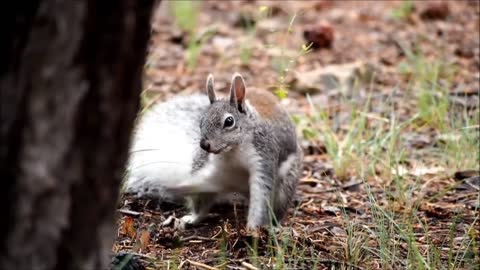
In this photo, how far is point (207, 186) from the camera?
146 inches

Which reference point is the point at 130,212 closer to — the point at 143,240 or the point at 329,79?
the point at 143,240

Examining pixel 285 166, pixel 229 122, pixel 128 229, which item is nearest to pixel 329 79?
pixel 285 166

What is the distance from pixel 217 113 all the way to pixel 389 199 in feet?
2.64

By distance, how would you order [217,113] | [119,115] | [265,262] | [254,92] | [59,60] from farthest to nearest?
[254,92] → [217,113] → [265,262] → [119,115] → [59,60]

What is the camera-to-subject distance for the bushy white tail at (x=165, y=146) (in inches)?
151

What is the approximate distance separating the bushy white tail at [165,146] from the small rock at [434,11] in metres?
3.83

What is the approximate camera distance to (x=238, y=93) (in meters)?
3.61

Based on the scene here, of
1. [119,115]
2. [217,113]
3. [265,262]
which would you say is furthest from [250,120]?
[119,115]

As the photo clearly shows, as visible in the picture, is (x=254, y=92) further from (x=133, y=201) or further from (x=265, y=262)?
(x=265, y=262)

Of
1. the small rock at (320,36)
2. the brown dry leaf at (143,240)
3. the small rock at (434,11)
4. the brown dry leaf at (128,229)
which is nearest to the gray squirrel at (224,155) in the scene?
the brown dry leaf at (128,229)

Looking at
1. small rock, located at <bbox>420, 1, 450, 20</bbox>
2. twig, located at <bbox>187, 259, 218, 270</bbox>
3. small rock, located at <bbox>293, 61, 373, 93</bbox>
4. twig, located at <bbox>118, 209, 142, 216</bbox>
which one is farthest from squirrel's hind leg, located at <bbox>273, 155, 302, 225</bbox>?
small rock, located at <bbox>420, 1, 450, 20</bbox>

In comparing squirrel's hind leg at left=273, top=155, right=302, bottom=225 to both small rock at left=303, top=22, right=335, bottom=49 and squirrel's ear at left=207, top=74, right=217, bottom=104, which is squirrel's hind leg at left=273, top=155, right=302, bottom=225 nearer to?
squirrel's ear at left=207, top=74, right=217, bottom=104

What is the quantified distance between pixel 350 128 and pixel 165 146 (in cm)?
113

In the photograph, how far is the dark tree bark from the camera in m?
1.51
